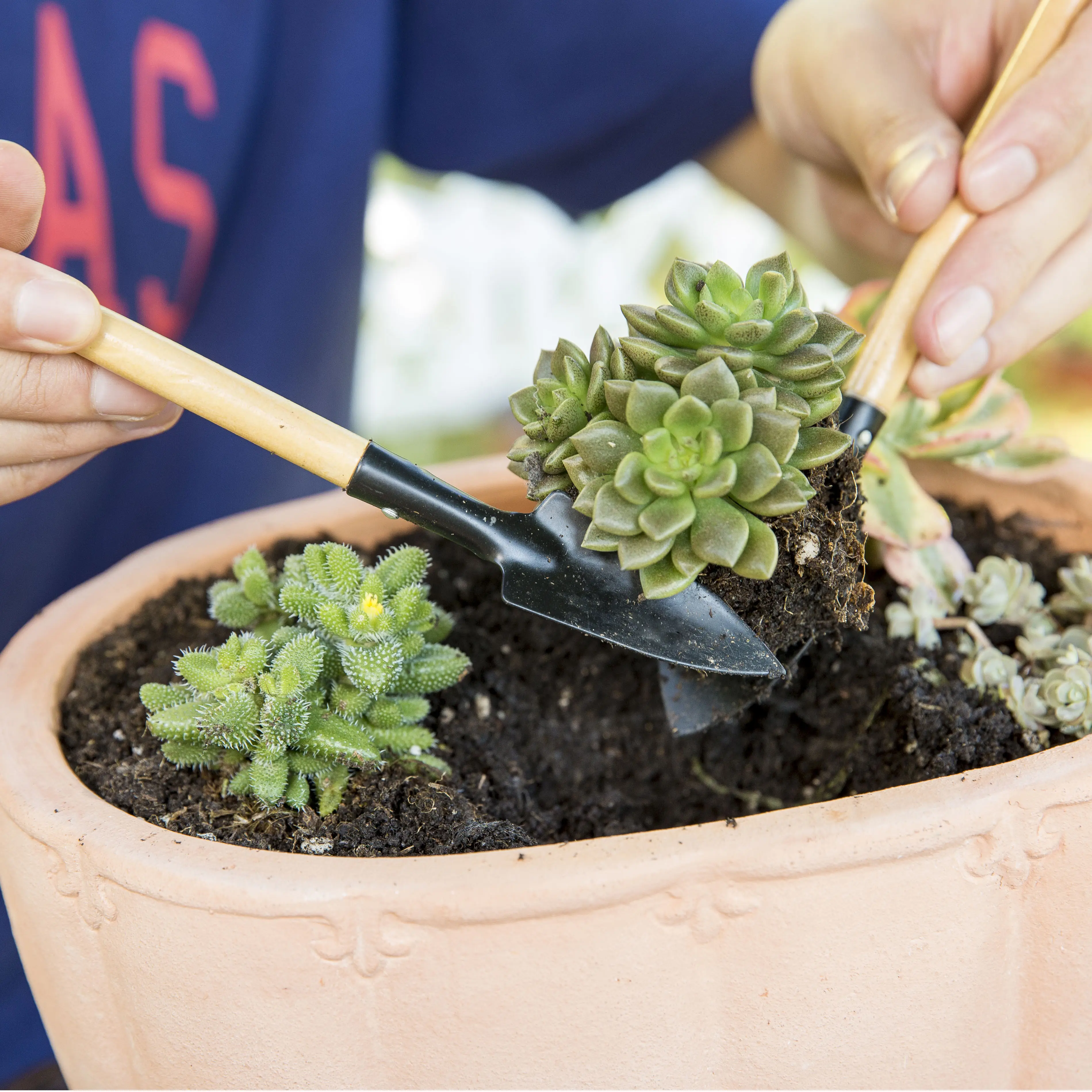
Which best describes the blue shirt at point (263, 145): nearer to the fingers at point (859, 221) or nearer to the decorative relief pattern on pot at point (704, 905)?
the fingers at point (859, 221)

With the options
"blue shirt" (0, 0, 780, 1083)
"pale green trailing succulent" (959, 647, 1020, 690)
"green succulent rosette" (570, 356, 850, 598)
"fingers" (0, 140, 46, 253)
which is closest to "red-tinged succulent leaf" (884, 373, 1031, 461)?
"pale green trailing succulent" (959, 647, 1020, 690)

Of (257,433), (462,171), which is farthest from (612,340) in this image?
(462,171)

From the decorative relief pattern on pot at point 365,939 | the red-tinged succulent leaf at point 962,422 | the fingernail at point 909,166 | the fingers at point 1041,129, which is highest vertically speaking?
the fingers at point 1041,129

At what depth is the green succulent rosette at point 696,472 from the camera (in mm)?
582

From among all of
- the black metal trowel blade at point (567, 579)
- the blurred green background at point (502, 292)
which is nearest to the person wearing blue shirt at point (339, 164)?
the black metal trowel blade at point (567, 579)

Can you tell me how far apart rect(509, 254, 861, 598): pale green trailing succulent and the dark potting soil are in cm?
12

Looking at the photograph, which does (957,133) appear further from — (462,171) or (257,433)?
(462,171)

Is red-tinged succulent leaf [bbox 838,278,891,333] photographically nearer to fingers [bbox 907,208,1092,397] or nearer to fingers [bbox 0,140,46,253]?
fingers [bbox 907,208,1092,397]

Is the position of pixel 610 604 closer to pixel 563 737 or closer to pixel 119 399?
pixel 563 737

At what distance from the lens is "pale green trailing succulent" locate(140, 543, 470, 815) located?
2.16 ft

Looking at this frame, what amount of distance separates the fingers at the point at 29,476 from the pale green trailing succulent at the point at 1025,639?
0.72 m

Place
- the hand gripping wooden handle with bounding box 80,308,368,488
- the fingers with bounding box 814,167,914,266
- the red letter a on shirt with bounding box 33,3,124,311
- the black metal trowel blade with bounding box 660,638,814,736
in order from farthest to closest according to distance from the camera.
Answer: the fingers with bounding box 814,167,914,266, the red letter a on shirt with bounding box 33,3,124,311, the black metal trowel blade with bounding box 660,638,814,736, the hand gripping wooden handle with bounding box 80,308,368,488

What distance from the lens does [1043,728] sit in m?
0.74

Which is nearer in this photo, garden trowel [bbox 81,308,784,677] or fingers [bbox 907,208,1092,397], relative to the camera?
garden trowel [bbox 81,308,784,677]
